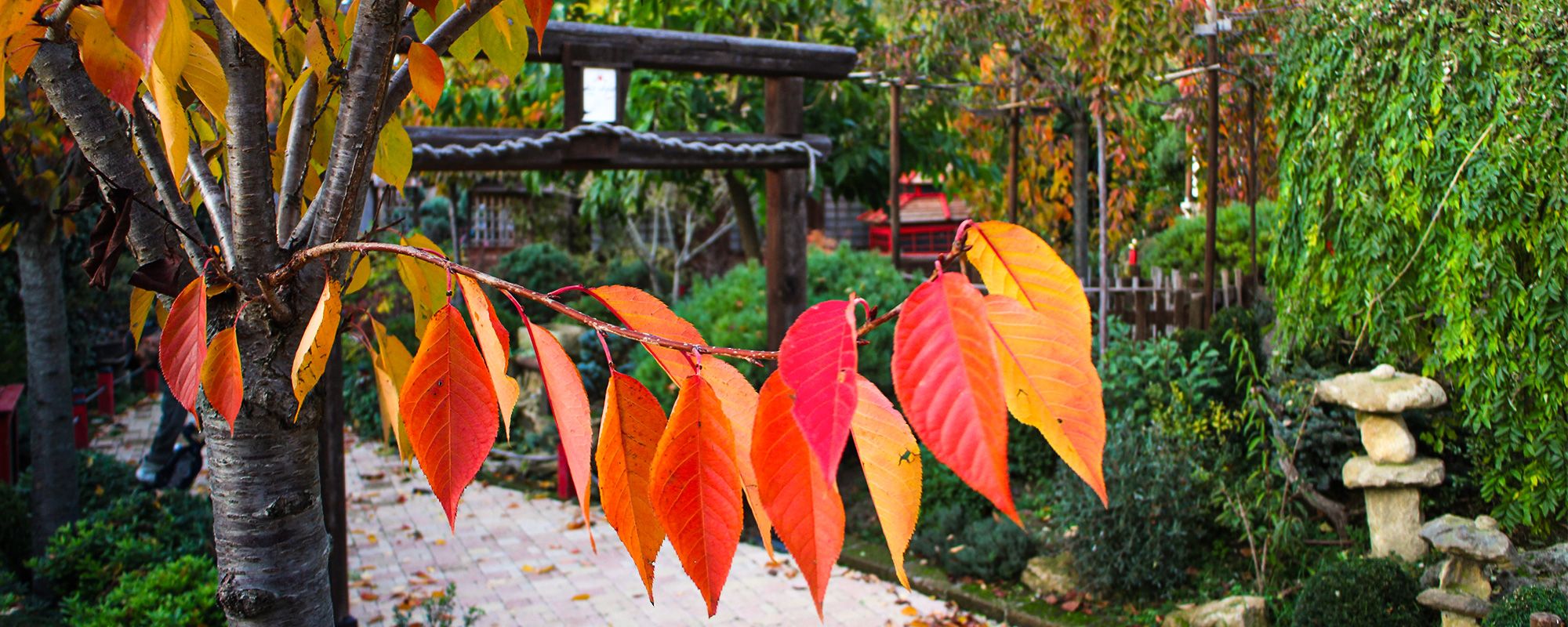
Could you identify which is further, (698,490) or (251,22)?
(251,22)

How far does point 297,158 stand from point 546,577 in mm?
4806

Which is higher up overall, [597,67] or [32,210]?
[597,67]

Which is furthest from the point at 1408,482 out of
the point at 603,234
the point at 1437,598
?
the point at 603,234

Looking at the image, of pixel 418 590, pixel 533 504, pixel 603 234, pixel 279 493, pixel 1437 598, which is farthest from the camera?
pixel 603 234

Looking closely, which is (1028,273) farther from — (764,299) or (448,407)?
(764,299)

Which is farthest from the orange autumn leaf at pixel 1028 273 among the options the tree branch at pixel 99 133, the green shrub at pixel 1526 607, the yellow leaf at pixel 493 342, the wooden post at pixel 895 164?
the wooden post at pixel 895 164

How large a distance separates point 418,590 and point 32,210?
8.11ft

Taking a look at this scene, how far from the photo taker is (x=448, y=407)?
0.76 m

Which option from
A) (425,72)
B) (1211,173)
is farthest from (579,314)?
(1211,173)

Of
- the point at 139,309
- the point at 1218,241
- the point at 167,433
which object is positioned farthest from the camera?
the point at 1218,241

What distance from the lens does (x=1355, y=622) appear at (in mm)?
3773

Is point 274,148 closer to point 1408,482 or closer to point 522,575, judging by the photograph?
point 1408,482

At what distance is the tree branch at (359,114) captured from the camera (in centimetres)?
114

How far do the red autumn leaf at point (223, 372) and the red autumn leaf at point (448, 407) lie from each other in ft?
0.85
